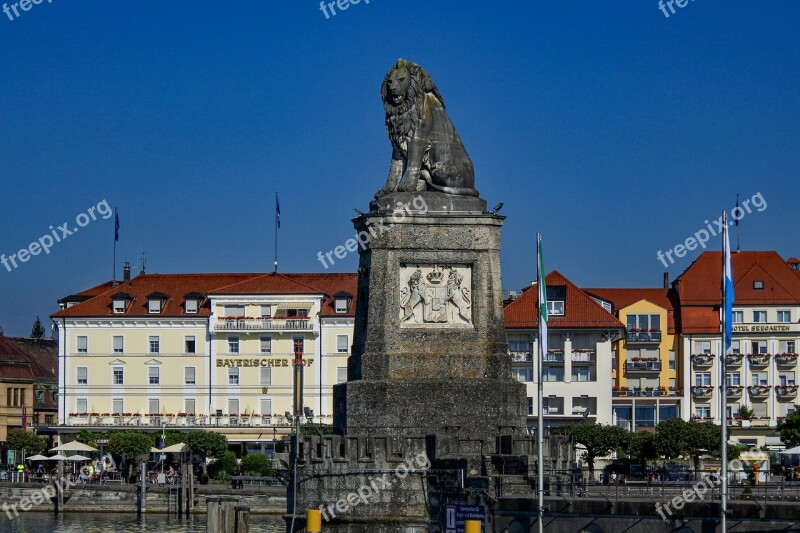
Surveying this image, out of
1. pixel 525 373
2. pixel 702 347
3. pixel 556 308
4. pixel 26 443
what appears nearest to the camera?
pixel 525 373

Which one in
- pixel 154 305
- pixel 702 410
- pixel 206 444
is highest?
pixel 154 305

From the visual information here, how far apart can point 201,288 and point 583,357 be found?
2878 centimetres

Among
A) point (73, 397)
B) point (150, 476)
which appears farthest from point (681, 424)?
point (73, 397)

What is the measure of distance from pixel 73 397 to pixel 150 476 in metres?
25.4

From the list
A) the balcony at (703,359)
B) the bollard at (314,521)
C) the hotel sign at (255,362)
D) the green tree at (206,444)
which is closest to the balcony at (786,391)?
the balcony at (703,359)

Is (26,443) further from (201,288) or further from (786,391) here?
(786,391)

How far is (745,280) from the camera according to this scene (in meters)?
132

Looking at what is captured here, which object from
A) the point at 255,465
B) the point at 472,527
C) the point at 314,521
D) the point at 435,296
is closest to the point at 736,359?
the point at 255,465

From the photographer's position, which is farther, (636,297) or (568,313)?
(636,297)

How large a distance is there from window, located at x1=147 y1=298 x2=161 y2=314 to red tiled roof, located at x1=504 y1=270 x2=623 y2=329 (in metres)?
25.3

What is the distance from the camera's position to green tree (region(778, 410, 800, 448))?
9925 centimetres

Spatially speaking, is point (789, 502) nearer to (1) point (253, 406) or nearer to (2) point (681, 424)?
(2) point (681, 424)

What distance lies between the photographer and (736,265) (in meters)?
136

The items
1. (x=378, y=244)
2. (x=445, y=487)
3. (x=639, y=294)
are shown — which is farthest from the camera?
(x=639, y=294)
